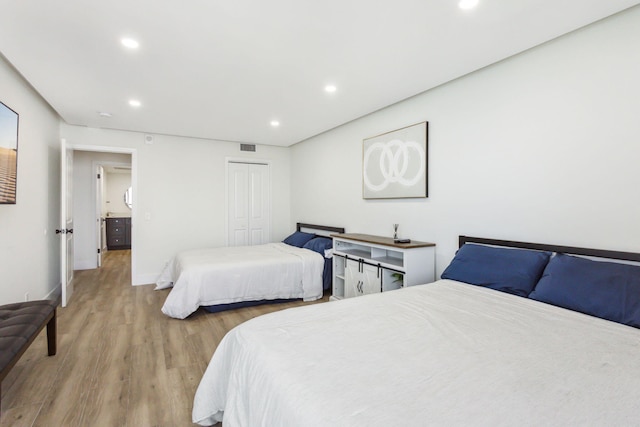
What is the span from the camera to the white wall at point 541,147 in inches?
77.8

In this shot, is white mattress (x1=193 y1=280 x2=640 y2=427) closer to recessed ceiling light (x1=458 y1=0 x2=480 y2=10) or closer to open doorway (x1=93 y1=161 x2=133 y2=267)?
recessed ceiling light (x1=458 y1=0 x2=480 y2=10)

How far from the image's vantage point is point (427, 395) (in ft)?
3.44

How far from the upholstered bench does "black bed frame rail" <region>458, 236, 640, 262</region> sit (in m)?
3.29

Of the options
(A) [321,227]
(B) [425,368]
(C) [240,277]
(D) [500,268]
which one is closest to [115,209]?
(A) [321,227]

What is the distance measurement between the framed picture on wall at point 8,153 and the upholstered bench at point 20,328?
882mm

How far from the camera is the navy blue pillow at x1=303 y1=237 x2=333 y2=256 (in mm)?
4555

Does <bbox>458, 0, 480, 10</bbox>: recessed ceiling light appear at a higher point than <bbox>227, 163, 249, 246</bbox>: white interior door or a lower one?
higher

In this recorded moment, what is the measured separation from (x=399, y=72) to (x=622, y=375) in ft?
8.24

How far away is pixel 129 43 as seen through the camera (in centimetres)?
229

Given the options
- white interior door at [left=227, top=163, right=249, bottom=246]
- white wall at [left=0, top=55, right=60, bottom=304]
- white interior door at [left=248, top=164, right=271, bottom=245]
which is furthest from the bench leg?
white interior door at [left=248, top=164, right=271, bottom=245]

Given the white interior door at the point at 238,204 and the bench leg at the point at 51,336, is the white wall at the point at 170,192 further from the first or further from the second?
the bench leg at the point at 51,336

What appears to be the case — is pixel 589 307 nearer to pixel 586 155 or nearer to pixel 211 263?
pixel 586 155

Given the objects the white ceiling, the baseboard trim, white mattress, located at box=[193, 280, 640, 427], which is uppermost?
the white ceiling

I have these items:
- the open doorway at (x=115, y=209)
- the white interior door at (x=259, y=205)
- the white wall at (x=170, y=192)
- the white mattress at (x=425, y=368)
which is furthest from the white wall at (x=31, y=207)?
the open doorway at (x=115, y=209)
